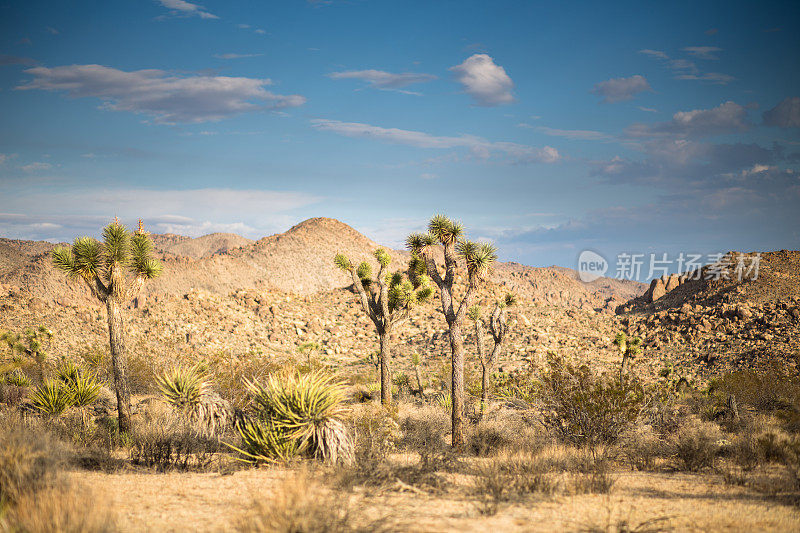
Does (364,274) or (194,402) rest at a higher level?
(364,274)

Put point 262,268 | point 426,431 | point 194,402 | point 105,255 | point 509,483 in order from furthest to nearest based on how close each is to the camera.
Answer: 1. point 262,268
2. point 426,431
3. point 105,255
4. point 194,402
5. point 509,483

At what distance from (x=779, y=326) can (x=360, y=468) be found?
44727mm

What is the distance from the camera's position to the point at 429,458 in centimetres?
1044

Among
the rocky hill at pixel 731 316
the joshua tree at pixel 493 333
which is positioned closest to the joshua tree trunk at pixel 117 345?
the joshua tree at pixel 493 333

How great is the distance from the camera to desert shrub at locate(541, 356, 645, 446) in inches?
505

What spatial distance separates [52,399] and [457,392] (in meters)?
12.3

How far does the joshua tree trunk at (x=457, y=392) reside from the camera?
13.4 meters

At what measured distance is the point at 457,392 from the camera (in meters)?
13.6

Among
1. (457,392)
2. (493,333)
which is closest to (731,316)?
(493,333)

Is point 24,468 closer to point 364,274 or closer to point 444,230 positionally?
point 444,230

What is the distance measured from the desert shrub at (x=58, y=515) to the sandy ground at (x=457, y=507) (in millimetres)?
Result: 495

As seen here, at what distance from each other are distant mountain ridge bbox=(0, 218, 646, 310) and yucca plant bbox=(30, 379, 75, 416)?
99.0 ft

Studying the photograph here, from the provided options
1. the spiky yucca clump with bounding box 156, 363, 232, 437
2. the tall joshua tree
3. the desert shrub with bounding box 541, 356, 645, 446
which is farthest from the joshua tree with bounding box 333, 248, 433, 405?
the spiky yucca clump with bounding box 156, 363, 232, 437

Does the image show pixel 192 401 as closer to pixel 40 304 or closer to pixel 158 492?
pixel 158 492
